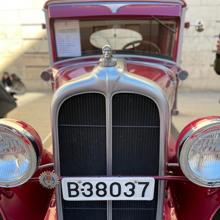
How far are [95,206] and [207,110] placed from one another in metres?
5.17

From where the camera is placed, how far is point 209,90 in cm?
877

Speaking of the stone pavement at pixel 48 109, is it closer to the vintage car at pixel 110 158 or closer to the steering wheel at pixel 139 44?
the steering wheel at pixel 139 44

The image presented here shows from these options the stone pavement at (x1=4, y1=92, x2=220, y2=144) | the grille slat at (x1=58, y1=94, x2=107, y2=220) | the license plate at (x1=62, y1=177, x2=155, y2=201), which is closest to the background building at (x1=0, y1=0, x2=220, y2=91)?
the stone pavement at (x1=4, y1=92, x2=220, y2=144)

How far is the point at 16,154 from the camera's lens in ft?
6.47

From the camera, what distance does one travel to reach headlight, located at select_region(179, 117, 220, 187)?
187cm

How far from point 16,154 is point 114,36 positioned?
1.90 metres

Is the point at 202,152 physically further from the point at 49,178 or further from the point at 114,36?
the point at 114,36

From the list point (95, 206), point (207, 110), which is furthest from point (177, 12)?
point (207, 110)

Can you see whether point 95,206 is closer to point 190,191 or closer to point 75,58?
point 190,191

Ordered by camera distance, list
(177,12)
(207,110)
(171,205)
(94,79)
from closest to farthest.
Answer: (94,79) → (171,205) → (177,12) → (207,110)

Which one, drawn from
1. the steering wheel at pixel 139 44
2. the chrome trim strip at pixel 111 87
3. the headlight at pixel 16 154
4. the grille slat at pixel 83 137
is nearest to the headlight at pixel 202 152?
the chrome trim strip at pixel 111 87

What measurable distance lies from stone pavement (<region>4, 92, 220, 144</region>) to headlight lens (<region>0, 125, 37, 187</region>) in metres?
2.93

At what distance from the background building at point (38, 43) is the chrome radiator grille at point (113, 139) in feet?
22.4

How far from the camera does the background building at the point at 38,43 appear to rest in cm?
Result: 844
